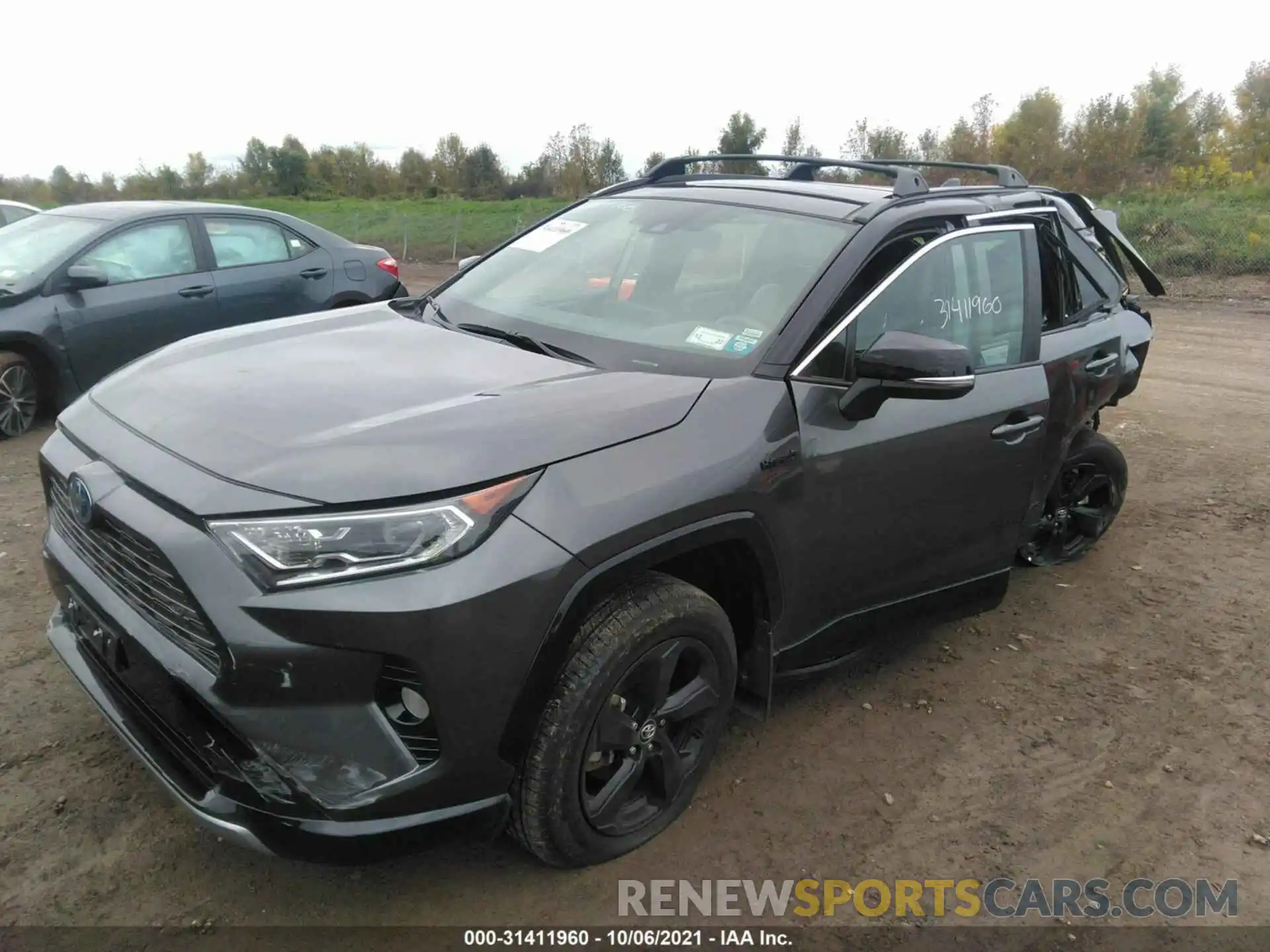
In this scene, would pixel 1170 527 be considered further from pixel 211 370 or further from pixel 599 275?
pixel 211 370

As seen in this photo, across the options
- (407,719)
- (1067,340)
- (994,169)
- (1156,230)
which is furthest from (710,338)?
(1156,230)

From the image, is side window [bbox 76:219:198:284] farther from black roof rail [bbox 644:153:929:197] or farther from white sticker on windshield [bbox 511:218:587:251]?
black roof rail [bbox 644:153:929:197]

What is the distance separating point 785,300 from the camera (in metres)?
2.95

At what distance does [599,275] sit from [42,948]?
2.52 metres

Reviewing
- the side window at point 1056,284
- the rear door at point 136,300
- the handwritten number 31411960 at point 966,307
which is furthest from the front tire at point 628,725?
the rear door at point 136,300

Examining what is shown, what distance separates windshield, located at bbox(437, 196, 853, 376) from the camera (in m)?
2.92

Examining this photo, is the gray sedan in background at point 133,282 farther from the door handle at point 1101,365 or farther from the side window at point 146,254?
the door handle at point 1101,365

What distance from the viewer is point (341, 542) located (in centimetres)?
204

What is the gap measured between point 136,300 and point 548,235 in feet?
12.7

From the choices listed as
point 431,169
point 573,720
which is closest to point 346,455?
point 573,720

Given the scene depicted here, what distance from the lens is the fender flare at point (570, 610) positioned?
218cm

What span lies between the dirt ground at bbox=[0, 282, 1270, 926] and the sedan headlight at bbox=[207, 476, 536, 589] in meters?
0.98

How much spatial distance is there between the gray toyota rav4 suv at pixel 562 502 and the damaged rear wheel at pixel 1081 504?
787 millimetres

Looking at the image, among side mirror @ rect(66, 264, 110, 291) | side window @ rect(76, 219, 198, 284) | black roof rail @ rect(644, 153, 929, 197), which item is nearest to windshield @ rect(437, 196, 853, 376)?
black roof rail @ rect(644, 153, 929, 197)
